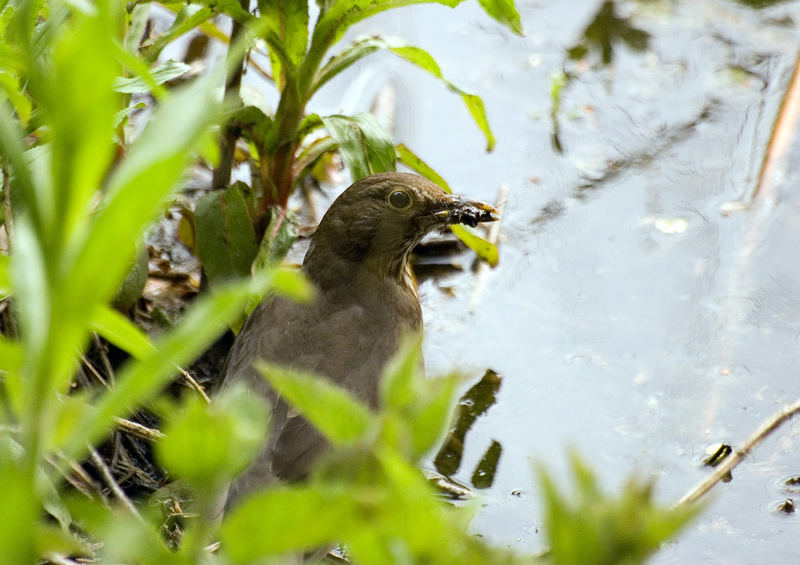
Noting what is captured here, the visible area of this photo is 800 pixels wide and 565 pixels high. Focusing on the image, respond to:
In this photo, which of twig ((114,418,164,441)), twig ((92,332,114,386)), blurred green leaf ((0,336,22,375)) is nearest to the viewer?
blurred green leaf ((0,336,22,375))

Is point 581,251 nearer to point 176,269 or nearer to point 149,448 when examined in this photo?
point 176,269

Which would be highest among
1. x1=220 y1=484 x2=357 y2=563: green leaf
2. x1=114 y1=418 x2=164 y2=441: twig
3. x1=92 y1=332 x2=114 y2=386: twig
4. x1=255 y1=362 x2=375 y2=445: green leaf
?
x1=255 y1=362 x2=375 y2=445: green leaf

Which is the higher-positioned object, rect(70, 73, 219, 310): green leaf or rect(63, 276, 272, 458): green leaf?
rect(70, 73, 219, 310): green leaf

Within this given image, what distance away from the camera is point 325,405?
136 cm

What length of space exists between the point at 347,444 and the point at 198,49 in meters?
4.26

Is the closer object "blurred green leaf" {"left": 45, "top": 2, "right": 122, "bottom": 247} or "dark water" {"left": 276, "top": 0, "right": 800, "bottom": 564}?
"blurred green leaf" {"left": 45, "top": 2, "right": 122, "bottom": 247}

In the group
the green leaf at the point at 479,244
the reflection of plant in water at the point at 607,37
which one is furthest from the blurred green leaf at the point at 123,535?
the reflection of plant in water at the point at 607,37

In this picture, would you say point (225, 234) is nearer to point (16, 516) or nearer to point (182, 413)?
point (182, 413)

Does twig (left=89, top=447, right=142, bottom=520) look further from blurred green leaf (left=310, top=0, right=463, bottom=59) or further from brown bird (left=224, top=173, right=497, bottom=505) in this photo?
blurred green leaf (left=310, top=0, right=463, bottom=59)

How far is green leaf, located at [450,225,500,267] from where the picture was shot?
3907 millimetres

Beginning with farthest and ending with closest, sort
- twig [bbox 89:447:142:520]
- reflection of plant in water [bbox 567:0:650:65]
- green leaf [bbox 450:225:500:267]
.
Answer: reflection of plant in water [bbox 567:0:650:65]
green leaf [bbox 450:225:500:267]
twig [bbox 89:447:142:520]

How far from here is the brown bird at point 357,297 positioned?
333 centimetres

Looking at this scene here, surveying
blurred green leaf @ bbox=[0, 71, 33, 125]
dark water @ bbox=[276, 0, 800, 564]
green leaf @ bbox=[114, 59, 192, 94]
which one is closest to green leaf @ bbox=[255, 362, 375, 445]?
blurred green leaf @ bbox=[0, 71, 33, 125]

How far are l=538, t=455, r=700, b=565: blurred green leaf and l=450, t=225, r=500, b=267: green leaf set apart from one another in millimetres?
2615
